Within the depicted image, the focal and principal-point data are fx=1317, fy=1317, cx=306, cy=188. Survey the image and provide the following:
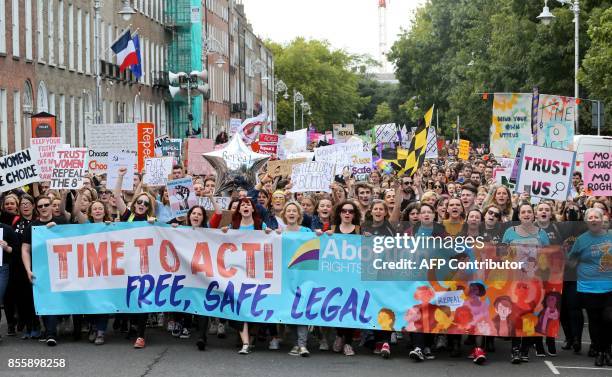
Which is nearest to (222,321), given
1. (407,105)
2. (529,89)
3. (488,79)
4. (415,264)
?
(415,264)

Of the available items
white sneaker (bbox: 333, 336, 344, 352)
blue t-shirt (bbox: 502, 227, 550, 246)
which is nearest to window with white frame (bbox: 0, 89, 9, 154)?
white sneaker (bbox: 333, 336, 344, 352)

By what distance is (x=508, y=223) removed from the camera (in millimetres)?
13203

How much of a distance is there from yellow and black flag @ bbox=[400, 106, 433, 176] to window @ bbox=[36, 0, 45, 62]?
22666 mm

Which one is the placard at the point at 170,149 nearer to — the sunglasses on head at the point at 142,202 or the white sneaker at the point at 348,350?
the sunglasses on head at the point at 142,202

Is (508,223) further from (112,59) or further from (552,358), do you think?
(112,59)

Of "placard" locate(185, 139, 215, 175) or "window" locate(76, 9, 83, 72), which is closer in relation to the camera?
"placard" locate(185, 139, 215, 175)

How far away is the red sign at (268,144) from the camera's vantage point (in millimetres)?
29922

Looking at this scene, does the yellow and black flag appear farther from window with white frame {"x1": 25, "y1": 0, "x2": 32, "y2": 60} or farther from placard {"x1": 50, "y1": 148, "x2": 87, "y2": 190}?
window with white frame {"x1": 25, "y1": 0, "x2": 32, "y2": 60}

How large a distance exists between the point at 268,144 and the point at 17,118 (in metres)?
12.6

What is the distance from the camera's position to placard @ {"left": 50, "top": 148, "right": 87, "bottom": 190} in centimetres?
1758

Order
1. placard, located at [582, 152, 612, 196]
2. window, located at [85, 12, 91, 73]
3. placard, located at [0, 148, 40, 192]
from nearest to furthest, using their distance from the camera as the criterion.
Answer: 1. placard, located at [582, 152, 612, 196]
2. placard, located at [0, 148, 40, 192]
3. window, located at [85, 12, 91, 73]

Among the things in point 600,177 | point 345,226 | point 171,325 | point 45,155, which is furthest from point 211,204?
point 600,177

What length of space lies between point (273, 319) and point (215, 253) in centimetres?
95

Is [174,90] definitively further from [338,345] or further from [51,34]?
[338,345]
